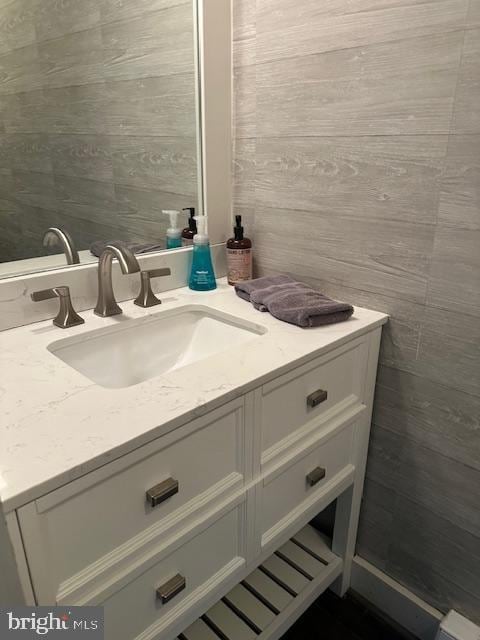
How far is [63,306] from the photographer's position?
43.1 inches

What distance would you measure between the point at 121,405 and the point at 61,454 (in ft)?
0.44

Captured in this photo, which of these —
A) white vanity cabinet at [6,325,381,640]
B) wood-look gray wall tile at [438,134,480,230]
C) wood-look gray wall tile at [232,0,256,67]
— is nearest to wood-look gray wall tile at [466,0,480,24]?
wood-look gray wall tile at [438,134,480,230]

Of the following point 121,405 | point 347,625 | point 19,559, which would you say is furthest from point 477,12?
point 347,625

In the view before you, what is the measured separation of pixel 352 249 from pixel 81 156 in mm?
730

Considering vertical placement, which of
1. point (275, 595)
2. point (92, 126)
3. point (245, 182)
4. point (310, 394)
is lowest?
point (275, 595)

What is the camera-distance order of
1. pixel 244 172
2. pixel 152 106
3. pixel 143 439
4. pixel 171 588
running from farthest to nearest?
pixel 244 172 → pixel 152 106 → pixel 171 588 → pixel 143 439

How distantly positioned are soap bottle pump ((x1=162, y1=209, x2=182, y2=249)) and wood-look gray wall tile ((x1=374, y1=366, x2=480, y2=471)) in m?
0.69

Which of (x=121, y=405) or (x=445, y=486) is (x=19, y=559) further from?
(x=445, y=486)

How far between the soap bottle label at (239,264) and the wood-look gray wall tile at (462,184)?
0.55m

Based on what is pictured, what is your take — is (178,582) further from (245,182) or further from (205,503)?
(245,182)

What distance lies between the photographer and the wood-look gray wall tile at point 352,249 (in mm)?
1096

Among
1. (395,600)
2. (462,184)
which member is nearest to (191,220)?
(462,184)

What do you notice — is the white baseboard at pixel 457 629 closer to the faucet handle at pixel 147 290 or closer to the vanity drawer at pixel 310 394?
the vanity drawer at pixel 310 394

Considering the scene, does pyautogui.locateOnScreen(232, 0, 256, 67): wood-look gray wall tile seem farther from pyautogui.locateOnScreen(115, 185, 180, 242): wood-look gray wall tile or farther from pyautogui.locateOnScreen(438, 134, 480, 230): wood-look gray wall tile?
pyautogui.locateOnScreen(438, 134, 480, 230): wood-look gray wall tile
